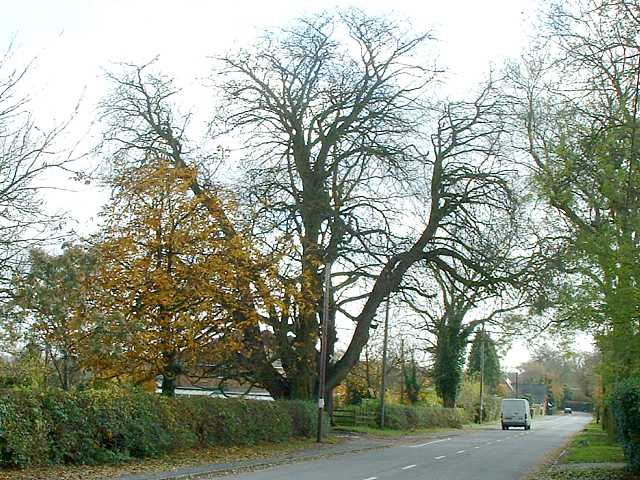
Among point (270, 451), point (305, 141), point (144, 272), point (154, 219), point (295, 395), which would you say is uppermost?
point (305, 141)

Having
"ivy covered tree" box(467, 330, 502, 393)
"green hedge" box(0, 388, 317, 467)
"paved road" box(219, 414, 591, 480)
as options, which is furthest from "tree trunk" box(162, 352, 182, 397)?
"ivy covered tree" box(467, 330, 502, 393)

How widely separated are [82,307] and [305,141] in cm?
1467

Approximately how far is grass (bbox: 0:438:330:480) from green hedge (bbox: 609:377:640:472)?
1034 centimetres

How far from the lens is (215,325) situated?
91.9 ft

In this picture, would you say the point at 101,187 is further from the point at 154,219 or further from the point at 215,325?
the point at 215,325

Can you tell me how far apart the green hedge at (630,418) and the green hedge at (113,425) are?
1174cm

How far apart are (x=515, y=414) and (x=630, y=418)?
4966cm

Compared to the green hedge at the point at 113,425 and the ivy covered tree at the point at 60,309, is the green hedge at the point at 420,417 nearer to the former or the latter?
the green hedge at the point at 113,425

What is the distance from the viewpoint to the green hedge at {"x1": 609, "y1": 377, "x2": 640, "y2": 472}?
18047 mm

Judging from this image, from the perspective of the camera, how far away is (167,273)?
26.6m

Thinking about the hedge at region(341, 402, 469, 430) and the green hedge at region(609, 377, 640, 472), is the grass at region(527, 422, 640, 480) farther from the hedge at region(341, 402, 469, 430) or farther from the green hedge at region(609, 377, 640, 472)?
the hedge at region(341, 402, 469, 430)

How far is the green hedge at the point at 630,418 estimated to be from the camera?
711 inches

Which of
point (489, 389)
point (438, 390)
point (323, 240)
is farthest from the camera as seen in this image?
point (489, 389)

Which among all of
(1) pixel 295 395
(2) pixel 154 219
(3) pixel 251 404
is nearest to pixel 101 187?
(2) pixel 154 219
